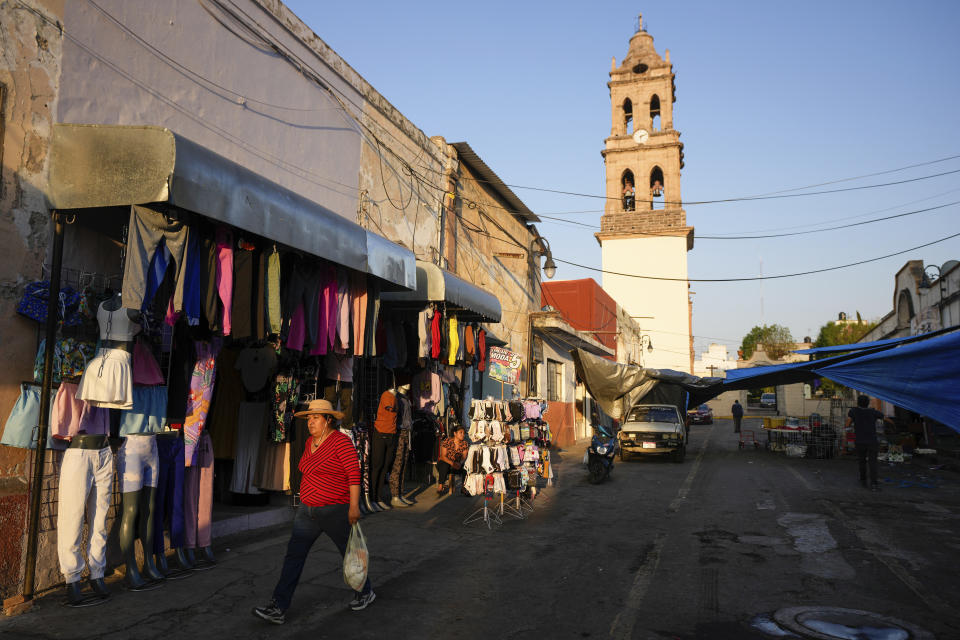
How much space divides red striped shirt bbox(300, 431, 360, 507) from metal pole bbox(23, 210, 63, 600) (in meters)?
2.32

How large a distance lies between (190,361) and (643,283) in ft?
160

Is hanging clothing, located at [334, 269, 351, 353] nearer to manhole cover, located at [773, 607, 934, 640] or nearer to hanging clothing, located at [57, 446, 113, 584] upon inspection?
hanging clothing, located at [57, 446, 113, 584]

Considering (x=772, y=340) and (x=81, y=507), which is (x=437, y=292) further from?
(x=772, y=340)

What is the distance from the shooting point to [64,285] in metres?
6.14

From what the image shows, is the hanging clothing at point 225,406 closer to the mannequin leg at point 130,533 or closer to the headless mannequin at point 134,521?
the headless mannequin at point 134,521

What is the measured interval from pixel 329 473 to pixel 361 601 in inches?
47.3

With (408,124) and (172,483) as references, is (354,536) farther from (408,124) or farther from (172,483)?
(408,124)

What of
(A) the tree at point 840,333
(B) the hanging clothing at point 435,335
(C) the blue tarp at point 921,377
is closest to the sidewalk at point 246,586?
(B) the hanging clothing at point 435,335

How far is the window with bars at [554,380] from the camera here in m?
23.5

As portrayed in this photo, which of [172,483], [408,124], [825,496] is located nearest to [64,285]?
[172,483]

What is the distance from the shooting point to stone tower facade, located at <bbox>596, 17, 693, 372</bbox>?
50594 mm

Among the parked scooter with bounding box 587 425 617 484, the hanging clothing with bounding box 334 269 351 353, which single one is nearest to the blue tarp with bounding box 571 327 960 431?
the parked scooter with bounding box 587 425 617 484

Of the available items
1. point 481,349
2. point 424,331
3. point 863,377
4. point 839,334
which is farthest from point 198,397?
point 839,334

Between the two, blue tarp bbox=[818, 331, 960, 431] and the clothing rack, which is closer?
blue tarp bbox=[818, 331, 960, 431]
